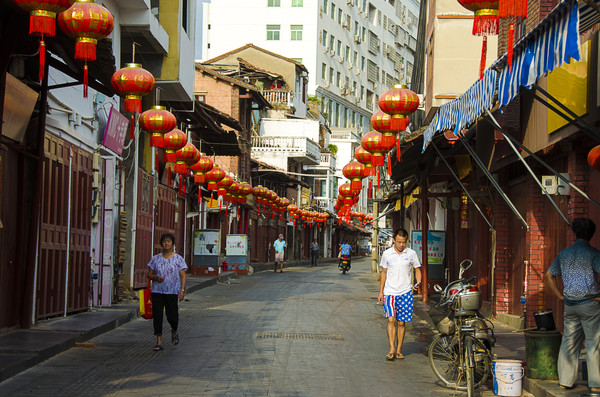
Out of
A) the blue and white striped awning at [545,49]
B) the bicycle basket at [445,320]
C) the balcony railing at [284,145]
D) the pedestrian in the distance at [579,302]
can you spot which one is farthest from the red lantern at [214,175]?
the balcony railing at [284,145]

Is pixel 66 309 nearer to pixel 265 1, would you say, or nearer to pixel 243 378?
pixel 243 378

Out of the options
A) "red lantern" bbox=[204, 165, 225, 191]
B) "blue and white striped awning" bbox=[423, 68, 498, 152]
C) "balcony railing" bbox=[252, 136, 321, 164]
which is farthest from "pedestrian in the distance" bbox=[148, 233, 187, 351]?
"balcony railing" bbox=[252, 136, 321, 164]

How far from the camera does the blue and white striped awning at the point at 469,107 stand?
11.3 meters

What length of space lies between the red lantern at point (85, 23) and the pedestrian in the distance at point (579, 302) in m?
6.14

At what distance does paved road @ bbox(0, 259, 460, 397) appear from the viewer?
9336 mm

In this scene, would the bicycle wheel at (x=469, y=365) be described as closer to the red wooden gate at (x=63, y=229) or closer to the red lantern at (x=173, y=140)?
the red wooden gate at (x=63, y=229)

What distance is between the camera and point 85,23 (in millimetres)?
10297

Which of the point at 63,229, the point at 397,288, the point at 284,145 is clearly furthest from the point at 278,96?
the point at 397,288

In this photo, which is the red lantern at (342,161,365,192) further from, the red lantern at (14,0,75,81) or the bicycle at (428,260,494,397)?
the red lantern at (14,0,75,81)

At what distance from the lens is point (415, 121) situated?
3559 cm

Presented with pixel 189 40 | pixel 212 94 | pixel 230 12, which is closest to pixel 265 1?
pixel 230 12

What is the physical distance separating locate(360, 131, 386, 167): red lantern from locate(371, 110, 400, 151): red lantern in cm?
192

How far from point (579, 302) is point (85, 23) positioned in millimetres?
6658

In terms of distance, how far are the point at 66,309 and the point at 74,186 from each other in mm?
2443
